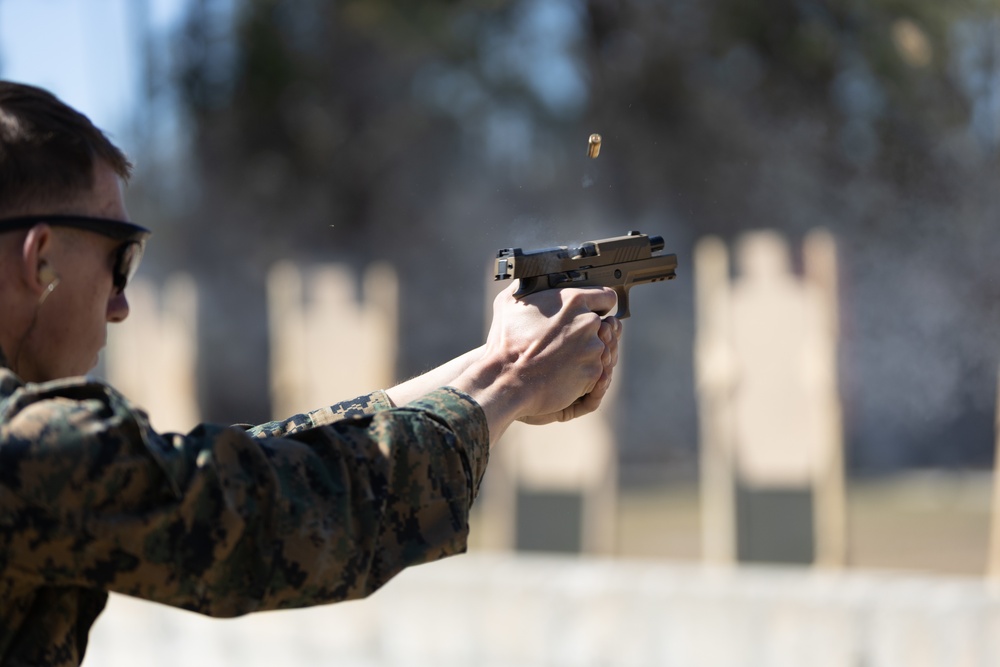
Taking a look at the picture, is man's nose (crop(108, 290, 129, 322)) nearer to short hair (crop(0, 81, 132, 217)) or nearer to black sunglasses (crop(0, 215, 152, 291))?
black sunglasses (crop(0, 215, 152, 291))

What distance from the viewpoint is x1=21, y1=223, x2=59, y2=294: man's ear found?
1611 mm

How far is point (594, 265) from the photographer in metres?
2.12

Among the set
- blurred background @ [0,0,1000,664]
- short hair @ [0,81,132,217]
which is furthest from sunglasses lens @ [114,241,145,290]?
blurred background @ [0,0,1000,664]

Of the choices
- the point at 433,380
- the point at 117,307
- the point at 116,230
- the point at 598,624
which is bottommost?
the point at 598,624

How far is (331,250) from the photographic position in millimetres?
19391

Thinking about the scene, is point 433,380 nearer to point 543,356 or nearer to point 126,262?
point 543,356

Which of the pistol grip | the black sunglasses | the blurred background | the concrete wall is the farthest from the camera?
the blurred background

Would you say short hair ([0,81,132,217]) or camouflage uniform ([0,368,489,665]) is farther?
short hair ([0,81,132,217])

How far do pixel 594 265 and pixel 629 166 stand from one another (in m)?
16.5

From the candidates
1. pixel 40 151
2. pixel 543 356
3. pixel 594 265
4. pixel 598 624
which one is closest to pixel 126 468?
pixel 40 151

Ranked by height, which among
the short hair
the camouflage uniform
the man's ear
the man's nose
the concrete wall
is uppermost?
the short hair

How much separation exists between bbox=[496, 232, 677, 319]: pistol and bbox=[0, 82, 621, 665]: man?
0.21m

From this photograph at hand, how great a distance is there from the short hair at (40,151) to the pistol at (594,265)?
665 millimetres

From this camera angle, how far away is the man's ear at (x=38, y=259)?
161 centimetres
